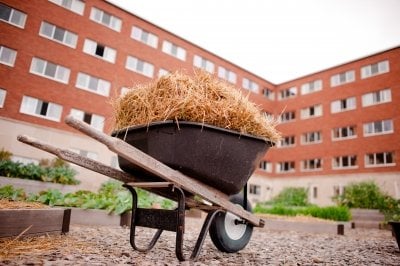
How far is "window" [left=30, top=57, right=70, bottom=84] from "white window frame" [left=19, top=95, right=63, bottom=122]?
78.9 inches

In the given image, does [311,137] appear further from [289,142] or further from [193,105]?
[193,105]

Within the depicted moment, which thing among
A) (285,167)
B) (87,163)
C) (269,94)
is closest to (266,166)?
(285,167)

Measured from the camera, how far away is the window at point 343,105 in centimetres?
3003

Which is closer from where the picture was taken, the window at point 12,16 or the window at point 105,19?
the window at point 12,16

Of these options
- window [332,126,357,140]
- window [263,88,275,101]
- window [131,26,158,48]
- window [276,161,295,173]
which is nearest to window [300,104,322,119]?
window [332,126,357,140]

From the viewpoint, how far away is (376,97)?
28281mm

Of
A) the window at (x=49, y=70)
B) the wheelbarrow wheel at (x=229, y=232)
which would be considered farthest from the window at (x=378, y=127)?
the wheelbarrow wheel at (x=229, y=232)

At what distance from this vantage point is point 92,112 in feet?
77.6

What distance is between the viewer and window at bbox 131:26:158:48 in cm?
2708

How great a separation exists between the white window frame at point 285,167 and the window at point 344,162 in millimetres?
4752

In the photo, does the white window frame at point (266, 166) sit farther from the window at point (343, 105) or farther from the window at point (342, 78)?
the window at point (342, 78)

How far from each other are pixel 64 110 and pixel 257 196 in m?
22.4

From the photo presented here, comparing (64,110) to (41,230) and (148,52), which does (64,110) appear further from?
(41,230)

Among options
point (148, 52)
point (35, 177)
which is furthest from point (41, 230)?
point (148, 52)
